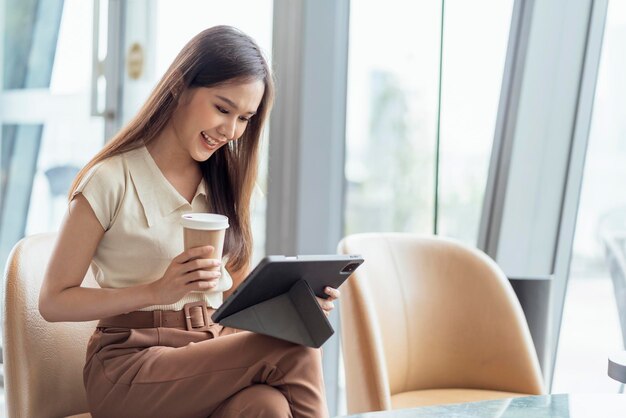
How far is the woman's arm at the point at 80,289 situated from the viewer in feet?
5.14

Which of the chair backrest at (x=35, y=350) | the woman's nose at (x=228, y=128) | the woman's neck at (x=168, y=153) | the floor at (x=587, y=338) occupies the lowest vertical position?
the floor at (x=587, y=338)

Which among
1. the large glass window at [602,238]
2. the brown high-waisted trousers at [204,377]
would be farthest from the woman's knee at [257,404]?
the large glass window at [602,238]

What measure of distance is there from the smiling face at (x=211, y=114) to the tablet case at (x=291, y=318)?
0.41m

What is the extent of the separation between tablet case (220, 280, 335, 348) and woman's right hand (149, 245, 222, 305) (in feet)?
0.34

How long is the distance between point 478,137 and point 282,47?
749 millimetres

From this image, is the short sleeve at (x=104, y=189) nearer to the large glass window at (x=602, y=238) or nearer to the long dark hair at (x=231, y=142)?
the long dark hair at (x=231, y=142)

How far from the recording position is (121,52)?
3312mm

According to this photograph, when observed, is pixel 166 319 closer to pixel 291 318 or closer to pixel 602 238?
pixel 291 318

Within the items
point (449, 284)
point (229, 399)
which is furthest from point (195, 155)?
point (449, 284)

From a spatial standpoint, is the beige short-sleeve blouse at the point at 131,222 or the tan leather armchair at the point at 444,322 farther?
the tan leather armchair at the point at 444,322

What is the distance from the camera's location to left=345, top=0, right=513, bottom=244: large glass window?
2.78 m

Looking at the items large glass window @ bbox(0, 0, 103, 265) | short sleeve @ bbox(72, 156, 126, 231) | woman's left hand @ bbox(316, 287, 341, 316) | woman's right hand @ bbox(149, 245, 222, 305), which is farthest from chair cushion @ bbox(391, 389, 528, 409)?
large glass window @ bbox(0, 0, 103, 265)

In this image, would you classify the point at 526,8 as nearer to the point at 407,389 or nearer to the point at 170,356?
the point at 407,389

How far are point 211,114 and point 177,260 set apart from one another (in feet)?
1.20
